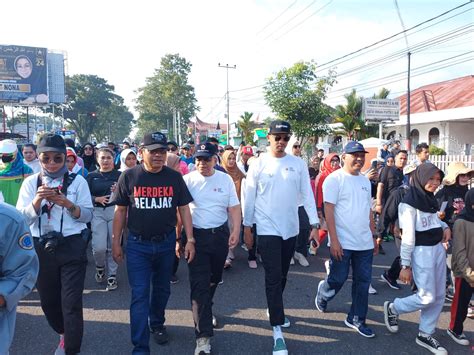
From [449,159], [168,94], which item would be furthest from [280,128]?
[168,94]

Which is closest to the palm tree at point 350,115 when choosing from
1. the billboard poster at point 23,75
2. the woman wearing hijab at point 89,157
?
the woman wearing hijab at point 89,157

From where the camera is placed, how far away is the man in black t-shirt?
3166mm

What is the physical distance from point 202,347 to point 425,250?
220cm

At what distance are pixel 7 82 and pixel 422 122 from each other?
36.3 metres

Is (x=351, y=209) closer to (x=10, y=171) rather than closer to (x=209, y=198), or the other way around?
(x=209, y=198)

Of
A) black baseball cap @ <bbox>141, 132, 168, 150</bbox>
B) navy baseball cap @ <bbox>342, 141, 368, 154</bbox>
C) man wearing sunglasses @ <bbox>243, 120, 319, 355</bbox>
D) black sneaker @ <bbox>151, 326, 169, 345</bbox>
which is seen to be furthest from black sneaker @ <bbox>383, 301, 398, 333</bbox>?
black baseball cap @ <bbox>141, 132, 168, 150</bbox>

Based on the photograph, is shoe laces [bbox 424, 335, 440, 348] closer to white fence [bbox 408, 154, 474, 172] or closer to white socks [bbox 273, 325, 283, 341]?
white socks [bbox 273, 325, 283, 341]

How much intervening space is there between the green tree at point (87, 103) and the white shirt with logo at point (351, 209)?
199ft

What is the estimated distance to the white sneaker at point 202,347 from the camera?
3242 millimetres

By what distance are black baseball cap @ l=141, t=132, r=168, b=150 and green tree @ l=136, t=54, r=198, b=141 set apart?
176 feet

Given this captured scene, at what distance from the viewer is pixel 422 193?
136 inches

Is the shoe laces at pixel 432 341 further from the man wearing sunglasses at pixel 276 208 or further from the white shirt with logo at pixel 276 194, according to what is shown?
the white shirt with logo at pixel 276 194

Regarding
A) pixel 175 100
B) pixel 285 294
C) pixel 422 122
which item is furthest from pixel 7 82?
pixel 285 294

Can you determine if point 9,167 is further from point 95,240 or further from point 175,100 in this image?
point 175,100
